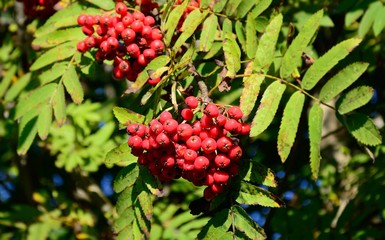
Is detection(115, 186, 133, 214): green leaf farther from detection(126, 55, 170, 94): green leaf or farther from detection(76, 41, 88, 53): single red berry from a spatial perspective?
detection(76, 41, 88, 53): single red berry

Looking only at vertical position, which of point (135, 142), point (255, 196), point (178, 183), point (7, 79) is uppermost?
point (135, 142)

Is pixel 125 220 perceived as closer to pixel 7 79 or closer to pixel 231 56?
pixel 231 56

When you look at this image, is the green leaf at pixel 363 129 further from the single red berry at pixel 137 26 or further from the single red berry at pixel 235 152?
the single red berry at pixel 137 26

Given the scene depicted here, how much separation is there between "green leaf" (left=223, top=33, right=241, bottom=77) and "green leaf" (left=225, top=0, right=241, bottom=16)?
11.1 inches

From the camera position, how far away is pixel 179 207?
11.0 feet

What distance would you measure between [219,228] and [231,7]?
0.84m

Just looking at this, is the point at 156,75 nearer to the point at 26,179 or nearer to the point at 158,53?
the point at 158,53

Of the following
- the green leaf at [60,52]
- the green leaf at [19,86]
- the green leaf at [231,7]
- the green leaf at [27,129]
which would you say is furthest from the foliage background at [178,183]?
the green leaf at [231,7]

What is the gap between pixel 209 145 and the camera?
1795 mm

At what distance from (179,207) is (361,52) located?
1256 millimetres

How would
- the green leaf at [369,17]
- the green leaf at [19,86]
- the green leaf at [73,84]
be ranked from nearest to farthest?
the green leaf at [73,84]
the green leaf at [369,17]
the green leaf at [19,86]

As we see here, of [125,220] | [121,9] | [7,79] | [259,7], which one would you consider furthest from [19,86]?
[259,7]

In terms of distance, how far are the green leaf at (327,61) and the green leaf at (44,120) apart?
3.25 feet

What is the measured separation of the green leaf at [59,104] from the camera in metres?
2.40
